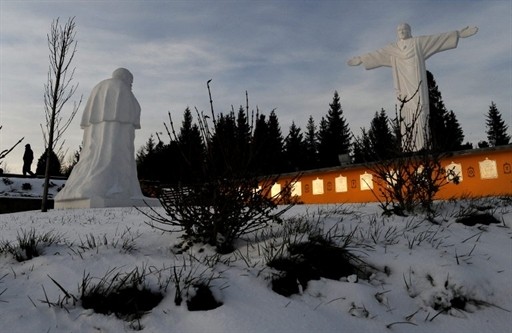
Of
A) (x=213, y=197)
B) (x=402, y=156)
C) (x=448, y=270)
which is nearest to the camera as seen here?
(x=448, y=270)

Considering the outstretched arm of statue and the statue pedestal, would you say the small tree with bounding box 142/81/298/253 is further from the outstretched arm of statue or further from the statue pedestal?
the outstretched arm of statue

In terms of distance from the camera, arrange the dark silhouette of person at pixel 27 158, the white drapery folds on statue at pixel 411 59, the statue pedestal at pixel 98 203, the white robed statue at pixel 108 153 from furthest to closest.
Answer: the dark silhouette of person at pixel 27 158
the white drapery folds on statue at pixel 411 59
the white robed statue at pixel 108 153
the statue pedestal at pixel 98 203

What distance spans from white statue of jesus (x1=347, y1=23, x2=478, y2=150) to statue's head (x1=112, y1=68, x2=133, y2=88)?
9740 mm

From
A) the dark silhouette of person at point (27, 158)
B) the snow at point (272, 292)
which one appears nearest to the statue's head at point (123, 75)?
the snow at point (272, 292)

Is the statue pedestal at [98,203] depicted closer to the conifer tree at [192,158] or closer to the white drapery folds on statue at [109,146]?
the white drapery folds on statue at [109,146]

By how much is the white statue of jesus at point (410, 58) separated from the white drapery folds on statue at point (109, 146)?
32.3 ft

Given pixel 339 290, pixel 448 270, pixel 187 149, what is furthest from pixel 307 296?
pixel 187 149

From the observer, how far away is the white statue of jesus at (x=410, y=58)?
1472cm

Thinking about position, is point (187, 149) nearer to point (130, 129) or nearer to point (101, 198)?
point (101, 198)

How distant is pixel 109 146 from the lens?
36.8 ft

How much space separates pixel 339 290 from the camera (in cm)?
261

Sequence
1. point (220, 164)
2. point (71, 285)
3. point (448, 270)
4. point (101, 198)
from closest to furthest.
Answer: point (71, 285) → point (448, 270) → point (220, 164) → point (101, 198)

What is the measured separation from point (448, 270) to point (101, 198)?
916cm

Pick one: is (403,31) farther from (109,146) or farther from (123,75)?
(109,146)
